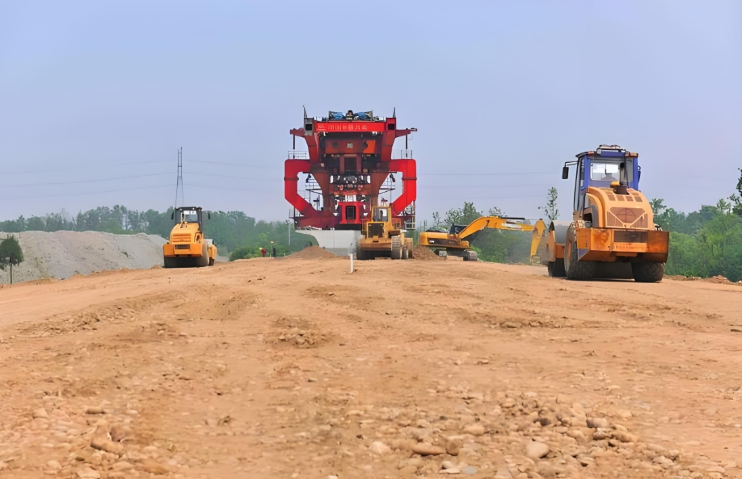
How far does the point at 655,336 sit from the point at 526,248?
62.7 meters

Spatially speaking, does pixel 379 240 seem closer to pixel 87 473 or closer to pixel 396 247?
pixel 396 247

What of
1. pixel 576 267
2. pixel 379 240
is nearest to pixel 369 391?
pixel 576 267

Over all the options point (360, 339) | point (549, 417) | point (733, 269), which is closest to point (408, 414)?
point (549, 417)

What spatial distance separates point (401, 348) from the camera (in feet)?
24.8

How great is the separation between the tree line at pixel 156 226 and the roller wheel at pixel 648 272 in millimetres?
62617

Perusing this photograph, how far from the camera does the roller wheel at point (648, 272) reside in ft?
54.0

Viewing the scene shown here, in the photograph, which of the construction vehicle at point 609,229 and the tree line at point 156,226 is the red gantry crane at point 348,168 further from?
the tree line at point 156,226

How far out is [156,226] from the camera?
4437 inches

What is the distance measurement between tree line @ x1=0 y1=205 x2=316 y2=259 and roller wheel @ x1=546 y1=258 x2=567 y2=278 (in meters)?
60.1

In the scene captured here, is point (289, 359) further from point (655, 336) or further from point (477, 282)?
point (477, 282)

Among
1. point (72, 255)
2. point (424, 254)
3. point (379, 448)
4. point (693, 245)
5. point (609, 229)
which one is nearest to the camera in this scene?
point (379, 448)

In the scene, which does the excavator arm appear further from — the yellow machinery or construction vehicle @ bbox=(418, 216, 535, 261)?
the yellow machinery

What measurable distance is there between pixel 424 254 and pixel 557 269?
14.0m

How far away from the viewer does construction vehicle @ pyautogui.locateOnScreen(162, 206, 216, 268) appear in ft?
82.1
